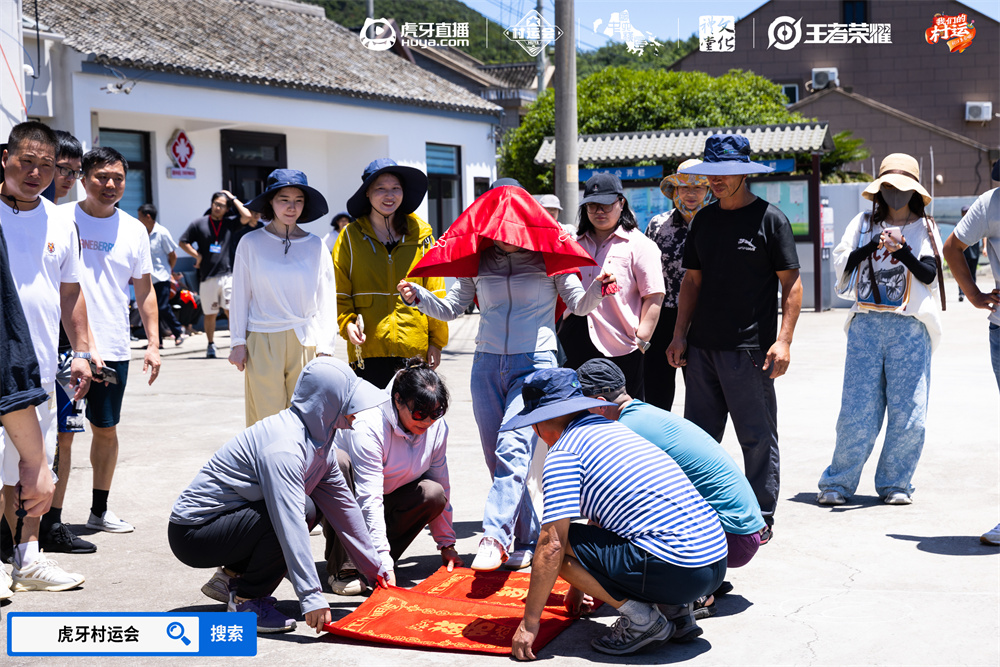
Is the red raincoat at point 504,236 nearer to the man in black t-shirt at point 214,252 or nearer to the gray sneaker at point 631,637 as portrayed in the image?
the gray sneaker at point 631,637

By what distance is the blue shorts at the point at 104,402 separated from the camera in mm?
5594

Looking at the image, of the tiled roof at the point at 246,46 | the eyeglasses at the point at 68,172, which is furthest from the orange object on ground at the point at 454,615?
the tiled roof at the point at 246,46

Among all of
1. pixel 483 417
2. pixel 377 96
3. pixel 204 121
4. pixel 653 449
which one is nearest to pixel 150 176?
pixel 204 121

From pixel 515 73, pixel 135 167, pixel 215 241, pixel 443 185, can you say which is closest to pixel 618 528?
pixel 215 241

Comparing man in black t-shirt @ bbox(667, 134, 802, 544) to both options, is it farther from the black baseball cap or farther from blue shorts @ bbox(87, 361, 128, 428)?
blue shorts @ bbox(87, 361, 128, 428)

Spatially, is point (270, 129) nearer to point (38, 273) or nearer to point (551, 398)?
point (38, 273)

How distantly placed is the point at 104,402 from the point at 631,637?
3191mm

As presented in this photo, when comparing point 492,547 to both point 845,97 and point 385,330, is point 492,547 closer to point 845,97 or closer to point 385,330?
point 385,330

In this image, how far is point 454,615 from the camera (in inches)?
170

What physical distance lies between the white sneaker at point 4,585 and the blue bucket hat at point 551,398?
7.75ft

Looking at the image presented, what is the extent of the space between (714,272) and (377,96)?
16.2 meters

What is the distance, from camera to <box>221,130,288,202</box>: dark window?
61.1 feet

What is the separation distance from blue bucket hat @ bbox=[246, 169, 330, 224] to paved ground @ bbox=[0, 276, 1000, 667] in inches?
71.8

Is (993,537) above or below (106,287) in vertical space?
below
